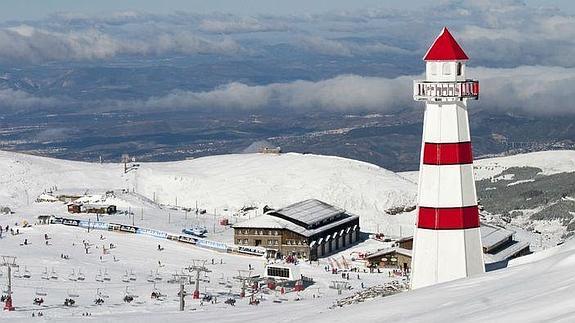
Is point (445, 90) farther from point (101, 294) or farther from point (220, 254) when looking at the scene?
point (220, 254)

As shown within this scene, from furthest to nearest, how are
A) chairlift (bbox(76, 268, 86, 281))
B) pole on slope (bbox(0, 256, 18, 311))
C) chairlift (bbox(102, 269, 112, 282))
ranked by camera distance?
1. chairlift (bbox(102, 269, 112, 282))
2. chairlift (bbox(76, 268, 86, 281))
3. pole on slope (bbox(0, 256, 18, 311))

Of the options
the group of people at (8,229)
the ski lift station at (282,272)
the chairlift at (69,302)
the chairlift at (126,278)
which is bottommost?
the chairlift at (69,302)

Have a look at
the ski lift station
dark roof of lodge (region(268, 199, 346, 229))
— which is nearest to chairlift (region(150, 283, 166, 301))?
the ski lift station

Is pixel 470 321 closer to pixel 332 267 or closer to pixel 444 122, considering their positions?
pixel 444 122

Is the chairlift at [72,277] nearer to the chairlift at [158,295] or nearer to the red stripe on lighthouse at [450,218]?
the chairlift at [158,295]

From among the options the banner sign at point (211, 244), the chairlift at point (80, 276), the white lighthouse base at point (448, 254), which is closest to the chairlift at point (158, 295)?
the chairlift at point (80, 276)

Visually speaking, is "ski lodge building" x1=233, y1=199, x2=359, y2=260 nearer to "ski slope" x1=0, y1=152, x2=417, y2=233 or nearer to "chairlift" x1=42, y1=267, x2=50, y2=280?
"ski slope" x1=0, y1=152, x2=417, y2=233

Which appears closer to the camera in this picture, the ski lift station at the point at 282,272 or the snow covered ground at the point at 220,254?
the snow covered ground at the point at 220,254
